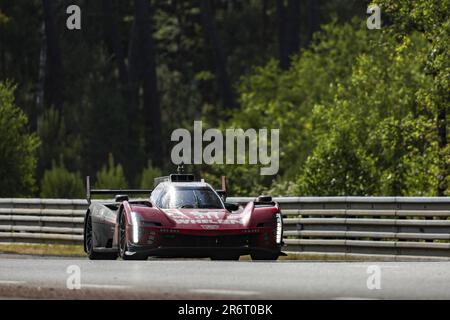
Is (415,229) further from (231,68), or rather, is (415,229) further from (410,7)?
(231,68)

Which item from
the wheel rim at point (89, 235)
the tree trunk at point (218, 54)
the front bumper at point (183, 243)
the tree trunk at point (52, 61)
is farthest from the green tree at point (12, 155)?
the tree trunk at point (218, 54)

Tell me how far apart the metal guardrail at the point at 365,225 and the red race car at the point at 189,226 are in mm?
2339

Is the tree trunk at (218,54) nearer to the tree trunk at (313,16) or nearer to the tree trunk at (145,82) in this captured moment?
the tree trunk at (145,82)

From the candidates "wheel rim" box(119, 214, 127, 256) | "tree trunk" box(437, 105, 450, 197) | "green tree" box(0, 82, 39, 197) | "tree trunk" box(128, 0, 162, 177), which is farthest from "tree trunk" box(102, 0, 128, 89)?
"wheel rim" box(119, 214, 127, 256)

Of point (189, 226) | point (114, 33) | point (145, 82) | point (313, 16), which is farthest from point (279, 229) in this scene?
point (313, 16)

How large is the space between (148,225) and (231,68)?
6012 cm

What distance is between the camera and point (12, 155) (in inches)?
1494

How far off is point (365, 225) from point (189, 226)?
13.4 ft

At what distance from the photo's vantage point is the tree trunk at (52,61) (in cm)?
5521

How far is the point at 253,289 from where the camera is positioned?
503 inches

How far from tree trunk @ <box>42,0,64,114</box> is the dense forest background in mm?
62

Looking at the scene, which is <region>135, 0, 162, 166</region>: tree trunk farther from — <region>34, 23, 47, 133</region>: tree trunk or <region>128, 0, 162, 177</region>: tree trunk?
<region>34, 23, 47, 133</region>: tree trunk

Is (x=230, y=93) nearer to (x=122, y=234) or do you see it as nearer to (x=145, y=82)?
(x=145, y=82)
